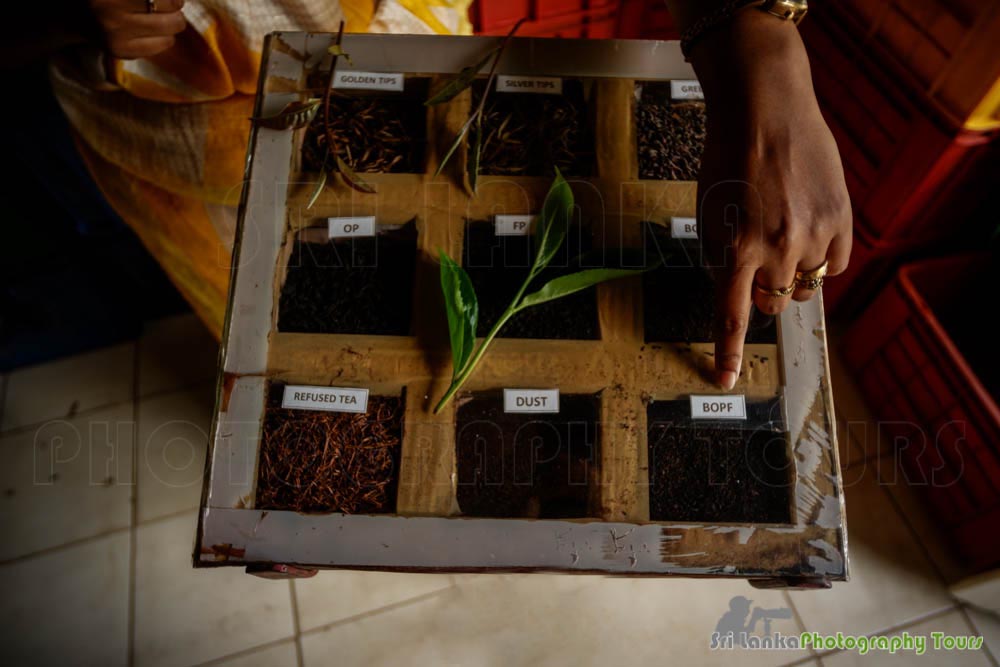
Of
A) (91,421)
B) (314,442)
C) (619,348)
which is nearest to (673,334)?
(619,348)

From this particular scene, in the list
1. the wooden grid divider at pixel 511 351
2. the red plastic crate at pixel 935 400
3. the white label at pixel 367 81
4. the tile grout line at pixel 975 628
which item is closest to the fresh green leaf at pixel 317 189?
the wooden grid divider at pixel 511 351

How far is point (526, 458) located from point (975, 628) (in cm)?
123

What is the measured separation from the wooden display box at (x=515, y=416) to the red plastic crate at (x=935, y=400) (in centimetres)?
75

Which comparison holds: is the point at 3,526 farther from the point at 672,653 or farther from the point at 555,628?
the point at 672,653

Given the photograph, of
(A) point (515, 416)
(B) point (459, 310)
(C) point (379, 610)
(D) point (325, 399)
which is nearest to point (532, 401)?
(A) point (515, 416)

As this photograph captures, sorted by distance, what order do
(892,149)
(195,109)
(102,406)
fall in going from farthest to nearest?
(102,406) → (892,149) → (195,109)

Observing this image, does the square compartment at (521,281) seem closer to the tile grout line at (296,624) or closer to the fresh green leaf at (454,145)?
the fresh green leaf at (454,145)

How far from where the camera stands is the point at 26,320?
150cm

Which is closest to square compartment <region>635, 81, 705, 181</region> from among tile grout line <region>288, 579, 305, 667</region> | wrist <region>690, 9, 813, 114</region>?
wrist <region>690, 9, 813, 114</region>

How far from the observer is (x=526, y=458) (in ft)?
2.37

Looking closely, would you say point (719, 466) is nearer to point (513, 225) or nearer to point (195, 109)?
point (513, 225)

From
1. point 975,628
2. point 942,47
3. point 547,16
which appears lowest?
point 975,628

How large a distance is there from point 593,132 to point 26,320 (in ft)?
4.77

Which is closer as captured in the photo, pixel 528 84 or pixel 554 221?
pixel 554 221
